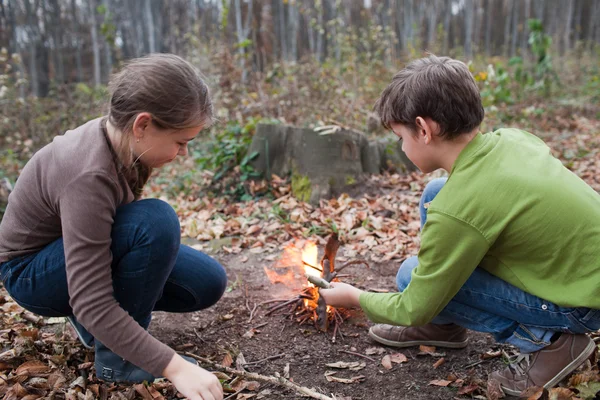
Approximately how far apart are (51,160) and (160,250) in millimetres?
483

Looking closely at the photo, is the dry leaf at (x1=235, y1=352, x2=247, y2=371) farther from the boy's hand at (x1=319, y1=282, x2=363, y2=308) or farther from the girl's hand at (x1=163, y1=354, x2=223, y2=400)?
the girl's hand at (x1=163, y1=354, x2=223, y2=400)

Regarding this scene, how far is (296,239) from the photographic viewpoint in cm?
359

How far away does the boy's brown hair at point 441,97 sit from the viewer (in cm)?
162

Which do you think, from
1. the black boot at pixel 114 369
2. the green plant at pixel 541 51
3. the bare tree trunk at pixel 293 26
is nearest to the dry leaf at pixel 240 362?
the black boot at pixel 114 369

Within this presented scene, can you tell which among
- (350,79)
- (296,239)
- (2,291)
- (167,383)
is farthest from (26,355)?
(350,79)

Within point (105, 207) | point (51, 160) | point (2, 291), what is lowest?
point (2, 291)

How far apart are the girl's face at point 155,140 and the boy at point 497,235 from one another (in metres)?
0.74

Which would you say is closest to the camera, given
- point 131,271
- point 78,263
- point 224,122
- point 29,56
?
point 78,263

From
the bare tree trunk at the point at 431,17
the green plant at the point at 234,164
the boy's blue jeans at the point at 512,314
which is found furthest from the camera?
the bare tree trunk at the point at 431,17

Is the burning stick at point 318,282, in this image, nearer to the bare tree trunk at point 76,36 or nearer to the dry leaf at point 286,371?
the dry leaf at point 286,371

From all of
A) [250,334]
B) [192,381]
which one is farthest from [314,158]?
[192,381]

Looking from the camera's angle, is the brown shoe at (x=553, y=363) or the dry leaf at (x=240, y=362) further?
the dry leaf at (x=240, y=362)

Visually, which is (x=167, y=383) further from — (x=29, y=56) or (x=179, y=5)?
(x=179, y=5)

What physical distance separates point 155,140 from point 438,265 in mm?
1042
